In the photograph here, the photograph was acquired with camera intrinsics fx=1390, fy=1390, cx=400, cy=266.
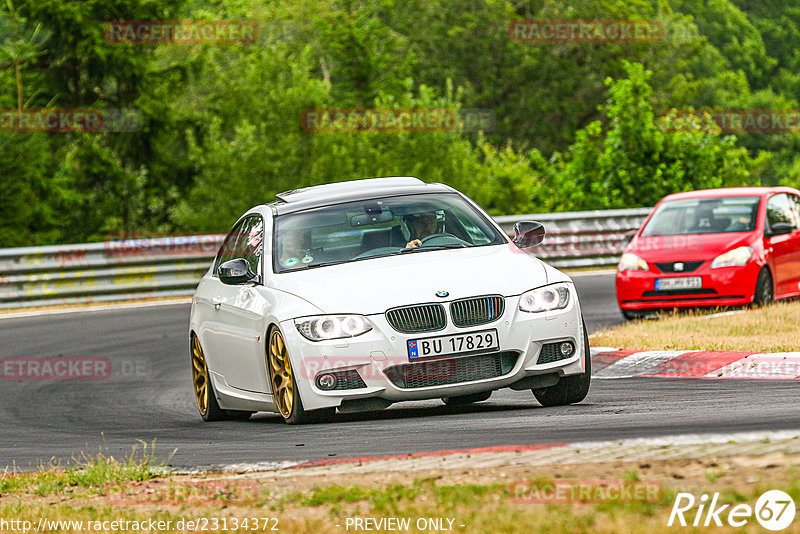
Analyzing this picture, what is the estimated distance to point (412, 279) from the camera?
857 cm

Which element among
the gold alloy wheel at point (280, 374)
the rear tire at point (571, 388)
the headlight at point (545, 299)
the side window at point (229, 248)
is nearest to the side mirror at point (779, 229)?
the side window at point (229, 248)

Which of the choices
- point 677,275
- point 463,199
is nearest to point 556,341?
point 463,199

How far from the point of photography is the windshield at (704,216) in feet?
54.9

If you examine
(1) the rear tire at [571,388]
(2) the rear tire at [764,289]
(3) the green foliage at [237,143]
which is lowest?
(3) the green foliage at [237,143]

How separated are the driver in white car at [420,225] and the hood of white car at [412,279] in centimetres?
33

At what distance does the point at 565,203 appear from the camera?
30.5m

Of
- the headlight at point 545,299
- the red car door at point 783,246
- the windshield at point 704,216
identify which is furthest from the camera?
the windshield at point 704,216

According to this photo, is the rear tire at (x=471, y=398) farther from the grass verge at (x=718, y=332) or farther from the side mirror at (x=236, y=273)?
the grass verge at (x=718, y=332)

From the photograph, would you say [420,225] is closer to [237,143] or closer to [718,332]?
[718,332]

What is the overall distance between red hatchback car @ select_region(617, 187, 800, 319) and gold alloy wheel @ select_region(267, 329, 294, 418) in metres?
8.08

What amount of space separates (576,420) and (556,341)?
1.06 metres

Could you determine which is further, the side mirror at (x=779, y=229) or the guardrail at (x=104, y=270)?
the guardrail at (x=104, y=270)

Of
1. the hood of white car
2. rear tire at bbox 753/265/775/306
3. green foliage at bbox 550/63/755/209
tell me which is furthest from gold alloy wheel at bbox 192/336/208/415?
green foliage at bbox 550/63/755/209

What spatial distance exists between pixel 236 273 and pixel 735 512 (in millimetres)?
5328
